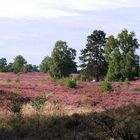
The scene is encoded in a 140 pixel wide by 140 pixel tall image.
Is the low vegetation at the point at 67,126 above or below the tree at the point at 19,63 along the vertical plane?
below

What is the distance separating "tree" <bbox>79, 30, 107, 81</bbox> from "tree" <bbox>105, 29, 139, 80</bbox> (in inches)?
363

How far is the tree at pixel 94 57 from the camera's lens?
7938 centimetres

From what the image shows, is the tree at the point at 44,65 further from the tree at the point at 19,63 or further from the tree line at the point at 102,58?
the tree line at the point at 102,58

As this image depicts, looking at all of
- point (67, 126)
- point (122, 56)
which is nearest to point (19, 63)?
point (122, 56)

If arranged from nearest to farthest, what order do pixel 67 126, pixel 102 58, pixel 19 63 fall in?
pixel 67 126, pixel 102 58, pixel 19 63

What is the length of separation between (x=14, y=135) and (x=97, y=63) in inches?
2666

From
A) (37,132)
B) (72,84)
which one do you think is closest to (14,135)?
(37,132)

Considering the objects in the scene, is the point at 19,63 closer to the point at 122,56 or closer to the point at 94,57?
the point at 94,57

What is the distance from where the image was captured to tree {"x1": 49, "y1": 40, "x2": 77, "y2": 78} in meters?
79.6

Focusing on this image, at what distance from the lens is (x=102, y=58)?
80500mm

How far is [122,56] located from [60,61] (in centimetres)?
1594

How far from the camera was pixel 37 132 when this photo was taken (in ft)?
43.7

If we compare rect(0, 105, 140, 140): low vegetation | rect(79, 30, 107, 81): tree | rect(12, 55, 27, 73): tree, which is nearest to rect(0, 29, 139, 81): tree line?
rect(79, 30, 107, 81): tree

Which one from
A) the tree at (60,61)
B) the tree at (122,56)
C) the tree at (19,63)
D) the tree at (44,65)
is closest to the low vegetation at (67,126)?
the tree at (122,56)
